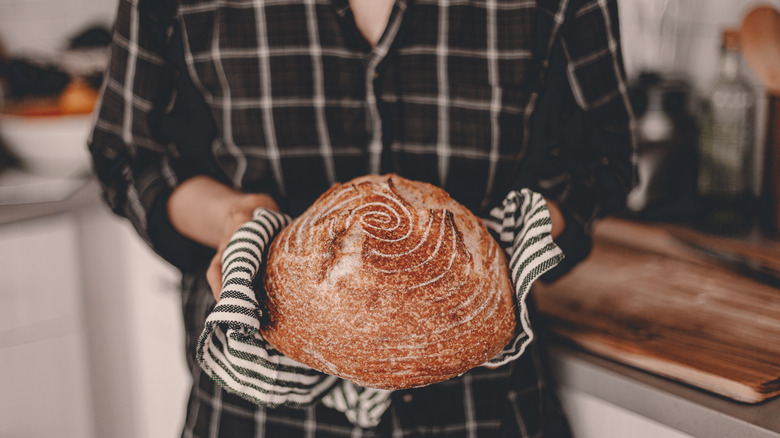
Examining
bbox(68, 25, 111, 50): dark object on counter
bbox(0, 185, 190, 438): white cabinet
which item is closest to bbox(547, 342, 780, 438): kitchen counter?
bbox(0, 185, 190, 438): white cabinet

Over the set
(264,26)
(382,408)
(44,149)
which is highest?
(264,26)

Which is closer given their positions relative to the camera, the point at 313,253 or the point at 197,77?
the point at 313,253

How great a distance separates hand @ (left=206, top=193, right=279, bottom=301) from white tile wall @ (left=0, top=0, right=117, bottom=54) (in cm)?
155

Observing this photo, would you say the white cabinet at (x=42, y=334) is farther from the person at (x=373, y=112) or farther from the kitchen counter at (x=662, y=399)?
the kitchen counter at (x=662, y=399)

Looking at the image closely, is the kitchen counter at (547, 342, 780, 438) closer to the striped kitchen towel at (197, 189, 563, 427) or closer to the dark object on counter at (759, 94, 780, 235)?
the striped kitchen towel at (197, 189, 563, 427)

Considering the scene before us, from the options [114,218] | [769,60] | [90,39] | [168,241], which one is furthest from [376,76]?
[90,39]

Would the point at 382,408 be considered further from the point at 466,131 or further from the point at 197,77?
the point at 197,77

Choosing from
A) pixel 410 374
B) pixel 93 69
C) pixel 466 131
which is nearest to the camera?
pixel 410 374

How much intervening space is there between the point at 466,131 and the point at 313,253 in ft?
0.89

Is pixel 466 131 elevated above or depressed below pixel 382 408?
above

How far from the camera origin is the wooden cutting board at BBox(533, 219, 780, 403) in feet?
2.24

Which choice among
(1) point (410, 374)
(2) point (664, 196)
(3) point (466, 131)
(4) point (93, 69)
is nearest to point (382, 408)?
(1) point (410, 374)

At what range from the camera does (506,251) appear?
23.7 inches

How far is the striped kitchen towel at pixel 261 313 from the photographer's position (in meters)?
0.50
